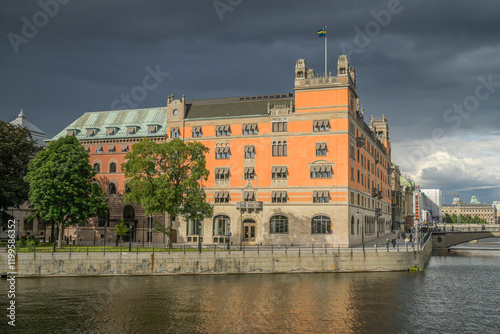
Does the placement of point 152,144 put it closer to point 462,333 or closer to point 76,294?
point 76,294

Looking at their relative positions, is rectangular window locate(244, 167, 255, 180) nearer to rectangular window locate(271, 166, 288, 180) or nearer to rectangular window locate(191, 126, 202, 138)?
rectangular window locate(271, 166, 288, 180)

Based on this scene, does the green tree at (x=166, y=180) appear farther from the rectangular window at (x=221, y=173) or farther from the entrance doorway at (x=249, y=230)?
the rectangular window at (x=221, y=173)

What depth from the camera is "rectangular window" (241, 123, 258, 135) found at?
261 ft

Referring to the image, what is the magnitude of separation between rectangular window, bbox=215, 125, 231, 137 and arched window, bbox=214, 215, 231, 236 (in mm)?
14029

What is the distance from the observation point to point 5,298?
→ 4362 centimetres

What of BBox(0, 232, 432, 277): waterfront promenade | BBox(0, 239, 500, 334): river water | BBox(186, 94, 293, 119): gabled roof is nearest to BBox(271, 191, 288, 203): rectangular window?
BBox(186, 94, 293, 119): gabled roof

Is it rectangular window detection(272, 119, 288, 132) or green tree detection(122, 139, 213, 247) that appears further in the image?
rectangular window detection(272, 119, 288, 132)

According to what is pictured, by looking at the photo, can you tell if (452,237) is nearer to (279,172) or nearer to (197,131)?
(279,172)

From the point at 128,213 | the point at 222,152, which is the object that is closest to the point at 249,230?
the point at 222,152

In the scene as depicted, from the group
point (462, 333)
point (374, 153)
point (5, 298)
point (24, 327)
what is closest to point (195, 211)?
point (5, 298)

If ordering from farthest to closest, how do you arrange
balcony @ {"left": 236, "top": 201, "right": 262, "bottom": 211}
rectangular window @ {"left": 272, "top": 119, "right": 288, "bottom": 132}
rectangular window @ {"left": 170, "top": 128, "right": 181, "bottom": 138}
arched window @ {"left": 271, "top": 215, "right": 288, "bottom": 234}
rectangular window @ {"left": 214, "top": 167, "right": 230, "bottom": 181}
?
rectangular window @ {"left": 170, "top": 128, "right": 181, "bottom": 138}
rectangular window @ {"left": 214, "top": 167, "right": 230, "bottom": 181}
rectangular window @ {"left": 272, "top": 119, "right": 288, "bottom": 132}
balcony @ {"left": 236, "top": 201, "right": 262, "bottom": 211}
arched window @ {"left": 271, "top": 215, "right": 288, "bottom": 234}

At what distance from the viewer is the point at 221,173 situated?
80.2m

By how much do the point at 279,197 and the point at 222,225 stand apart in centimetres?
1085

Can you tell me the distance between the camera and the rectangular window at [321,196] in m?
74.8
